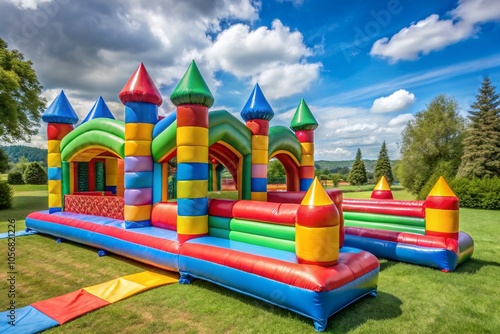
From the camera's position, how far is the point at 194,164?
516 centimetres

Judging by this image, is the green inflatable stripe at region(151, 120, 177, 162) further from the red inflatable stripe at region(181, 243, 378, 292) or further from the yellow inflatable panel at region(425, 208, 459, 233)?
the yellow inflatable panel at region(425, 208, 459, 233)

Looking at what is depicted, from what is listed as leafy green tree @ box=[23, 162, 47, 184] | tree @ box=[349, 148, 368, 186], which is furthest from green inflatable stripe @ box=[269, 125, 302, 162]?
tree @ box=[349, 148, 368, 186]

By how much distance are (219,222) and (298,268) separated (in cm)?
207

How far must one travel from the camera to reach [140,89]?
6426 millimetres

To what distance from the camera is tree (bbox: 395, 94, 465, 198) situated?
21469mm

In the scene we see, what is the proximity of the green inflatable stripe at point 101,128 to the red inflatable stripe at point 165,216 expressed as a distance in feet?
6.43

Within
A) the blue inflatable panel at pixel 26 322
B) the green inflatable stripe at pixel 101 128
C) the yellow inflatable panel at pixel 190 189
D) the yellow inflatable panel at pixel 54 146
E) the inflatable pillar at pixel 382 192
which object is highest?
the green inflatable stripe at pixel 101 128

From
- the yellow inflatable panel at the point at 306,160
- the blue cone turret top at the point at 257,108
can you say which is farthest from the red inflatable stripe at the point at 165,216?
the yellow inflatable panel at the point at 306,160

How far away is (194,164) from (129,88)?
2.62 metres

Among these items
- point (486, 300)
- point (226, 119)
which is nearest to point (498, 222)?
point (486, 300)

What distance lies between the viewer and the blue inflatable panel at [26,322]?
3.27 m

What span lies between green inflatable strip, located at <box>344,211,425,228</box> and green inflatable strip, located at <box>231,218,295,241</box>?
335cm

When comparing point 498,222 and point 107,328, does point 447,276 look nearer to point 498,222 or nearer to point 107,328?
point 107,328

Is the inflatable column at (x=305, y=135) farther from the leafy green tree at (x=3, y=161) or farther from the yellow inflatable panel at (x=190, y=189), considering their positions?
the leafy green tree at (x=3, y=161)
